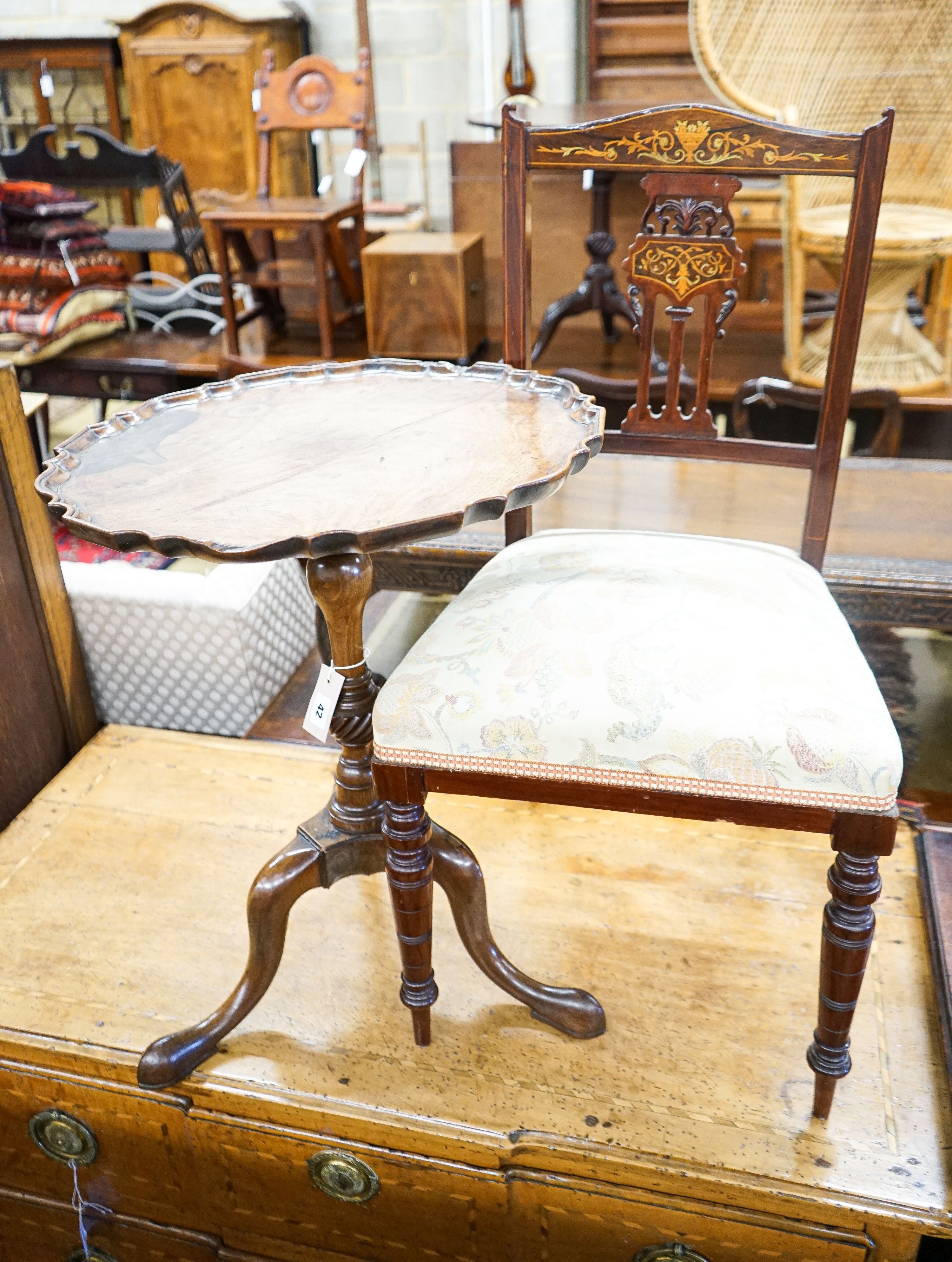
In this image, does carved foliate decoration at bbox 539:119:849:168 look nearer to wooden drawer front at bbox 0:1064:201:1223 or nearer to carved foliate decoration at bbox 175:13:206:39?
wooden drawer front at bbox 0:1064:201:1223

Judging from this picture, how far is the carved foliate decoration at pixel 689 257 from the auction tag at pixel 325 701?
0.55m

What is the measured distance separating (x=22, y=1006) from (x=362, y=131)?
2.80 m

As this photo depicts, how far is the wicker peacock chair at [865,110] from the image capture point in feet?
7.23

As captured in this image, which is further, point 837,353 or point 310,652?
point 310,652

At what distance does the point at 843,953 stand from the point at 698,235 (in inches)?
32.5

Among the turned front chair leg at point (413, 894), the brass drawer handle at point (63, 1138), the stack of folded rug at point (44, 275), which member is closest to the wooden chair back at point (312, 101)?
the stack of folded rug at point (44, 275)

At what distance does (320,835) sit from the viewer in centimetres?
119

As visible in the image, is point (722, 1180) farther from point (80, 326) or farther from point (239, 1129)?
point (80, 326)

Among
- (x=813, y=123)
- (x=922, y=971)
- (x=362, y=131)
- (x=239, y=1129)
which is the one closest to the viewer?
(x=239, y=1129)

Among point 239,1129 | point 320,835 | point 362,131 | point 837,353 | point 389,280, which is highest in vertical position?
point 362,131

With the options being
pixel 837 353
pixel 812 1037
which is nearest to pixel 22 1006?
pixel 812 1037

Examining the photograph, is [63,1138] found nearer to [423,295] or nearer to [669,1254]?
[669,1254]

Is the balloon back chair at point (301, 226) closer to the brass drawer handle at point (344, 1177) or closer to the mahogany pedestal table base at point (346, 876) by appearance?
the mahogany pedestal table base at point (346, 876)

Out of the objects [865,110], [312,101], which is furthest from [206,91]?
[865,110]
